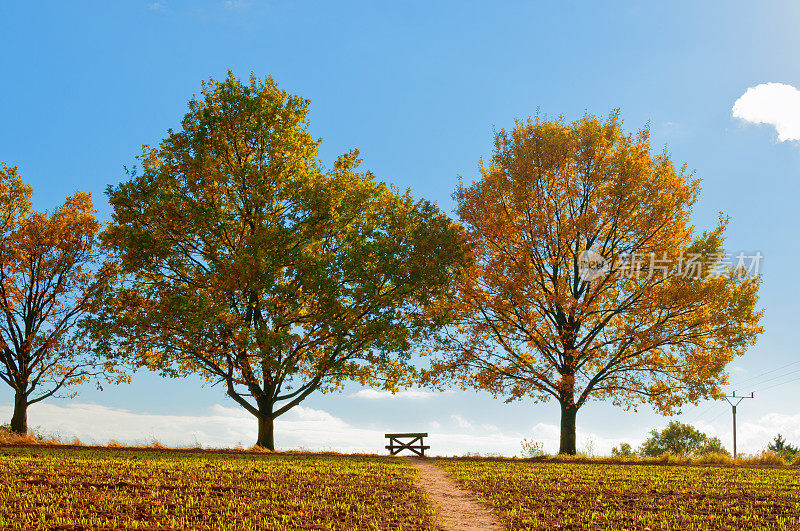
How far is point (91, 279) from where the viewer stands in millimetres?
28766

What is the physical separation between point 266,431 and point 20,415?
→ 481 inches

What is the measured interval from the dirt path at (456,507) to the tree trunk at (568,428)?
1105 cm

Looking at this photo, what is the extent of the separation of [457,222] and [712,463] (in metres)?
15.4

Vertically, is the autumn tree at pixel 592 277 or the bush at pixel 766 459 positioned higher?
the autumn tree at pixel 592 277

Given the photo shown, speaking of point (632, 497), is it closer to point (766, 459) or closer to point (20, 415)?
point (766, 459)

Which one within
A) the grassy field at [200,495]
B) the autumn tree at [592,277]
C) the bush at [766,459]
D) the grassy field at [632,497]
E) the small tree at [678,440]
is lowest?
the small tree at [678,440]

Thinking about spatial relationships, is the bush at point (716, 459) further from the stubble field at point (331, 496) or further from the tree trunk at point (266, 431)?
the tree trunk at point (266, 431)

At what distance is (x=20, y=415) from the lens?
1082 inches

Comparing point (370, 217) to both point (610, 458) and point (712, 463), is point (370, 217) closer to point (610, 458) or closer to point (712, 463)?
point (610, 458)

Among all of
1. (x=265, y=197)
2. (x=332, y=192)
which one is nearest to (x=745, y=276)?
(x=332, y=192)

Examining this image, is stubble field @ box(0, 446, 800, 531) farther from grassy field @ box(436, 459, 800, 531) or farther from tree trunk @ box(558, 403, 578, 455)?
tree trunk @ box(558, 403, 578, 455)

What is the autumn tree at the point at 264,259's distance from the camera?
22.7m

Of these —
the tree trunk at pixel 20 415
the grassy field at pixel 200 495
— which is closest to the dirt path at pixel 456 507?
the grassy field at pixel 200 495

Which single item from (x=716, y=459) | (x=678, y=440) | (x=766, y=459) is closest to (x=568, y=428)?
(x=716, y=459)
